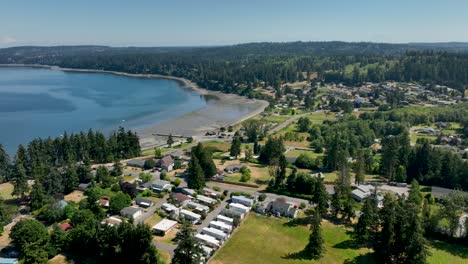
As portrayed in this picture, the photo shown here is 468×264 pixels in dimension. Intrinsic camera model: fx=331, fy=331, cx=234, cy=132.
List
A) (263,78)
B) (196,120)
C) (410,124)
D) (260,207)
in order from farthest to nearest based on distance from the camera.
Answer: (263,78), (196,120), (410,124), (260,207)

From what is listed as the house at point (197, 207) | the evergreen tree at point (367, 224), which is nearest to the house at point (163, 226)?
the house at point (197, 207)

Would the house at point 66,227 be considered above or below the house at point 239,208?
above

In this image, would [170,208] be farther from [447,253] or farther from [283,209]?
[447,253]

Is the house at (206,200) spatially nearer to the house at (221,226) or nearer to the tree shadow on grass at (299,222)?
the house at (221,226)

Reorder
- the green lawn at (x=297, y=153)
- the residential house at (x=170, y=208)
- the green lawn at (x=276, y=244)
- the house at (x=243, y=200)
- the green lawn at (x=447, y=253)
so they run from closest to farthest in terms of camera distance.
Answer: the green lawn at (x=447, y=253), the green lawn at (x=276, y=244), the residential house at (x=170, y=208), the house at (x=243, y=200), the green lawn at (x=297, y=153)

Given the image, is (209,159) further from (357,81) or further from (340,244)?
(357,81)

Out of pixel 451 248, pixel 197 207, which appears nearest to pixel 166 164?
pixel 197 207

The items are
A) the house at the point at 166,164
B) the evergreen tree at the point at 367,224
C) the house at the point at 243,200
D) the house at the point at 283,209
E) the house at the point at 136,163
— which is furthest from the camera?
the house at the point at 136,163

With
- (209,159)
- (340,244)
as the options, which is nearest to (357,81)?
(209,159)
